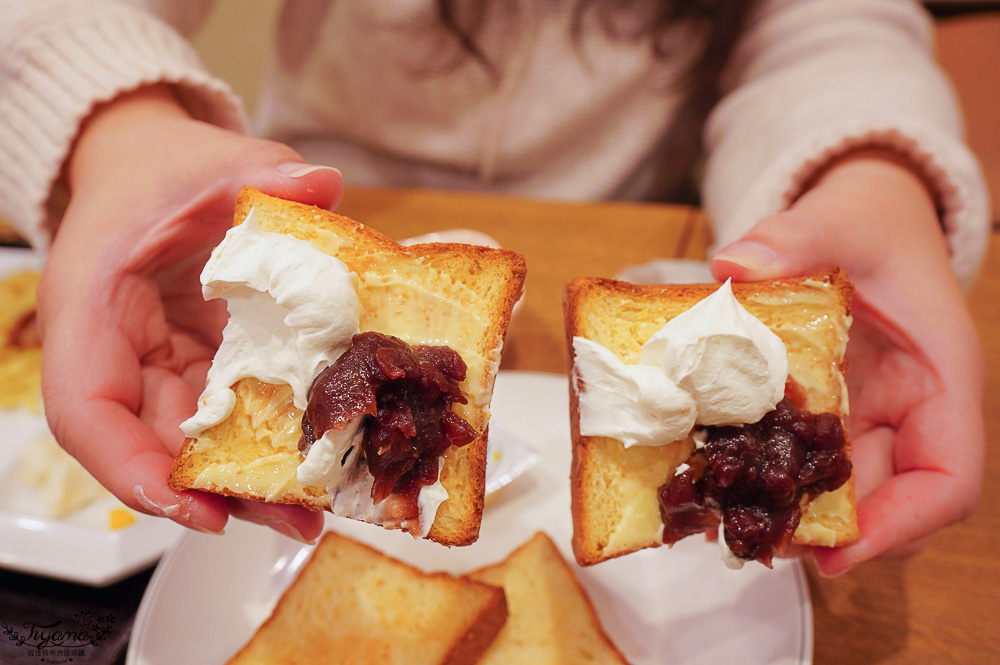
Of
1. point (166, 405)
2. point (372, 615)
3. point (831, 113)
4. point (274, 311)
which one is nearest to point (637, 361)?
point (274, 311)

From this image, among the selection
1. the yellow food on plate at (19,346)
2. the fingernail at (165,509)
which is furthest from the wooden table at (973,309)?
the yellow food on plate at (19,346)

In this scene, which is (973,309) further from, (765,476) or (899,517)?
(765,476)

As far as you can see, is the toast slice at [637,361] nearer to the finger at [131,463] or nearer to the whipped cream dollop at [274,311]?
the whipped cream dollop at [274,311]

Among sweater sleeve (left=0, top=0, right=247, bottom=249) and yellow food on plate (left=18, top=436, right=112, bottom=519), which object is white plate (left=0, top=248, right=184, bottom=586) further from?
sweater sleeve (left=0, top=0, right=247, bottom=249)

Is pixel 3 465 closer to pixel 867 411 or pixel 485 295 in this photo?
pixel 485 295

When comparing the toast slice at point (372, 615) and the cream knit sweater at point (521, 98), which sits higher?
the cream knit sweater at point (521, 98)

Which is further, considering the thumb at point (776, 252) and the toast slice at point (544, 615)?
the toast slice at point (544, 615)
